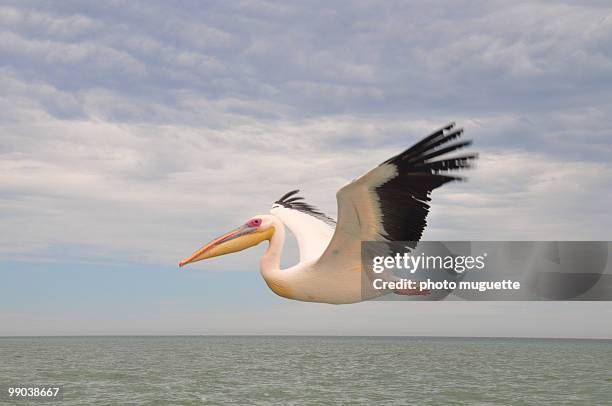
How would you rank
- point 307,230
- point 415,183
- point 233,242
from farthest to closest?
point 307,230 → point 233,242 → point 415,183

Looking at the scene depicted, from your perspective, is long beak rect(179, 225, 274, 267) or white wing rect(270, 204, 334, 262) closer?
long beak rect(179, 225, 274, 267)

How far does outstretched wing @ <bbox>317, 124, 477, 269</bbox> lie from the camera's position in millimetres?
7867

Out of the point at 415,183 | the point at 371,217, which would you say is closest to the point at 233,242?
the point at 371,217

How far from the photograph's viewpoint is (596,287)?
9.73 meters

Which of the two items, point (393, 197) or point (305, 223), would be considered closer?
point (393, 197)

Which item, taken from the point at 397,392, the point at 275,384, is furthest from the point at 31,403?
the point at 397,392

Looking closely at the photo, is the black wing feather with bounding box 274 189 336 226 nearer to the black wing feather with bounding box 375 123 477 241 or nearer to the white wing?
the white wing

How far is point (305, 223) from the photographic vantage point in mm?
11820

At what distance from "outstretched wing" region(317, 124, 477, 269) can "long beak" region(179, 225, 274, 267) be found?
54.5 inches

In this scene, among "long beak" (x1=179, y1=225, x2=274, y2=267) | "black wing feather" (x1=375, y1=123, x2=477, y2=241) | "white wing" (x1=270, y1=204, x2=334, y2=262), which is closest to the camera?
"black wing feather" (x1=375, y1=123, x2=477, y2=241)

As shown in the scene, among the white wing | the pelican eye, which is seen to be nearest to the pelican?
the pelican eye

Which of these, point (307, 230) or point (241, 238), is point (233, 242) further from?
point (307, 230)

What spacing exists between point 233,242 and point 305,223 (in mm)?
2674

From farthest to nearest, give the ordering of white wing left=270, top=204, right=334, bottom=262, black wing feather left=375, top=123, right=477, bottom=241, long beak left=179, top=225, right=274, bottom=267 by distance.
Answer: white wing left=270, top=204, right=334, bottom=262
long beak left=179, top=225, right=274, bottom=267
black wing feather left=375, top=123, right=477, bottom=241
